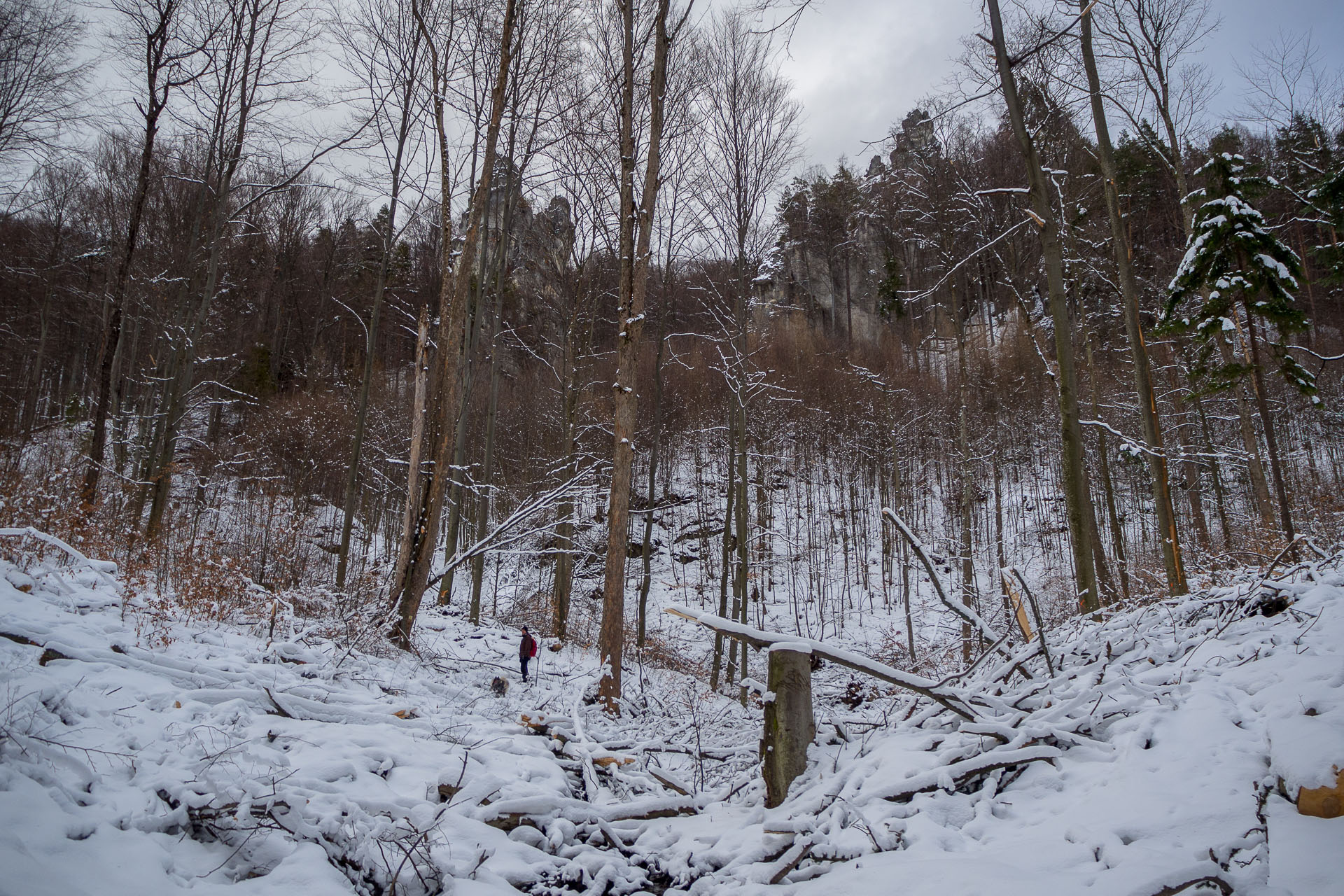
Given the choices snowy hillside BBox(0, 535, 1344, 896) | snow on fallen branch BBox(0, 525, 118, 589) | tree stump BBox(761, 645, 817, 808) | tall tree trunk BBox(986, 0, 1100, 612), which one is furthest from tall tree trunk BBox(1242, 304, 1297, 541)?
snow on fallen branch BBox(0, 525, 118, 589)

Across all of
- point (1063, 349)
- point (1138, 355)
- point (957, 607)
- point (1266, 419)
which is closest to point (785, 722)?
point (957, 607)

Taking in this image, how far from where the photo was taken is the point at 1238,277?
964 centimetres

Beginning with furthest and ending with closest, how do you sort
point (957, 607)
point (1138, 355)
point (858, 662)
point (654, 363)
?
point (654, 363) → point (1138, 355) → point (957, 607) → point (858, 662)

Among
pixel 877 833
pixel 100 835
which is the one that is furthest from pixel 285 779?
pixel 877 833

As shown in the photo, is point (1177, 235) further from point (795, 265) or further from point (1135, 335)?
point (1135, 335)

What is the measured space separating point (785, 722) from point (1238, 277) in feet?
37.2

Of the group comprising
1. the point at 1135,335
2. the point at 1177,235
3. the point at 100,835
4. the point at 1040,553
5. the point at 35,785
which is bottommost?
the point at 100,835

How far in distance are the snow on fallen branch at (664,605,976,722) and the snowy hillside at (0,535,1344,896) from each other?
0.07 m

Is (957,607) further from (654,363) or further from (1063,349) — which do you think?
(654,363)

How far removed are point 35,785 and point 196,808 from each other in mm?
556

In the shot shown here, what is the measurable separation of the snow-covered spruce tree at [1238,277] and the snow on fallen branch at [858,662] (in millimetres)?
9766

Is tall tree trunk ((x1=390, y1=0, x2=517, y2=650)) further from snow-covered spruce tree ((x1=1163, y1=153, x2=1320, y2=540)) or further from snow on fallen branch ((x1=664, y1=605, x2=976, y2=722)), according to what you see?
snow-covered spruce tree ((x1=1163, y1=153, x2=1320, y2=540))

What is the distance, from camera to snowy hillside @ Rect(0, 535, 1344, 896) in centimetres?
206

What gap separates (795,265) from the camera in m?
35.3
